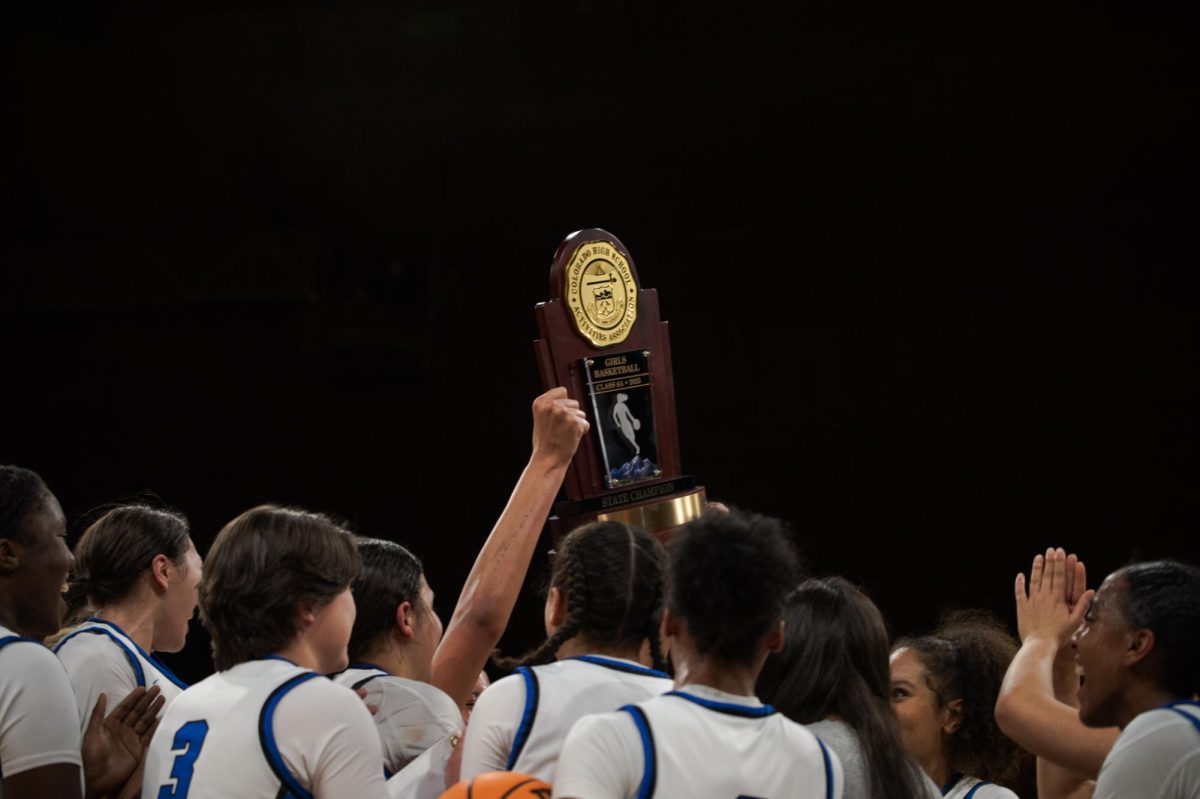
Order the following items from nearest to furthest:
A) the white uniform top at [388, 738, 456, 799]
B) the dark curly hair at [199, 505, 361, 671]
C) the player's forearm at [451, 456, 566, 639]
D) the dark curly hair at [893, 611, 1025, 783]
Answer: the dark curly hair at [199, 505, 361, 671] → the white uniform top at [388, 738, 456, 799] → the player's forearm at [451, 456, 566, 639] → the dark curly hair at [893, 611, 1025, 783]

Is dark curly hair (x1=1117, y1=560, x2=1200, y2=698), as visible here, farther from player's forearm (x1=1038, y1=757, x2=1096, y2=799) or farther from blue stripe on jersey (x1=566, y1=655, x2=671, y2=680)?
blue stripe on jersey (x1=566, y1=655, x2=671, y2=680)

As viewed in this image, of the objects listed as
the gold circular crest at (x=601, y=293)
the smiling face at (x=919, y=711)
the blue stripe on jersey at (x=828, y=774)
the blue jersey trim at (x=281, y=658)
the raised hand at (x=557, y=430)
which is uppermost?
the gold circular crest at (x=601, y=293)

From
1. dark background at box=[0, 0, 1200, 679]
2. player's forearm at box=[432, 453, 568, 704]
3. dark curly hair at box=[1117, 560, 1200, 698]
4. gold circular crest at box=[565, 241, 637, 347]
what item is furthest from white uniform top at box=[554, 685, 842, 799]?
dark background at box=[0, 0, 1200, 679]

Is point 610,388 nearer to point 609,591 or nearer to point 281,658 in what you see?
point 609,591

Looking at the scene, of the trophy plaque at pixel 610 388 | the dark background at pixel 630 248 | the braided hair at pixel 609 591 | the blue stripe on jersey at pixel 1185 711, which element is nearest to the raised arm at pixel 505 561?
the trophy plaque at pixel 610 388

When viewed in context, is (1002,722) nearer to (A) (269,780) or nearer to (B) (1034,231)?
(A) (269,780)

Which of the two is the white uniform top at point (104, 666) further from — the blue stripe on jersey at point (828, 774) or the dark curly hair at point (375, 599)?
the blue stripe on jersey at point (828, 774)

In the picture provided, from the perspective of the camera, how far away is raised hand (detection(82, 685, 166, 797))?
2.38 meters

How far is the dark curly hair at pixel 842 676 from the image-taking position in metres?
2.19

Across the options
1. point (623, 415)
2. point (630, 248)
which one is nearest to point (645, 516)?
point (623, 415)

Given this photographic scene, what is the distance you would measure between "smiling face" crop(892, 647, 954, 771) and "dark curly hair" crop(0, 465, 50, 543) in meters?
1.83

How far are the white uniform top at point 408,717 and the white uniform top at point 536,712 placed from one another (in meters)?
0.50

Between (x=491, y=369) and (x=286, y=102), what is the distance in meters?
1.80

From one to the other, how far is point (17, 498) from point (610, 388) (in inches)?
46.2
